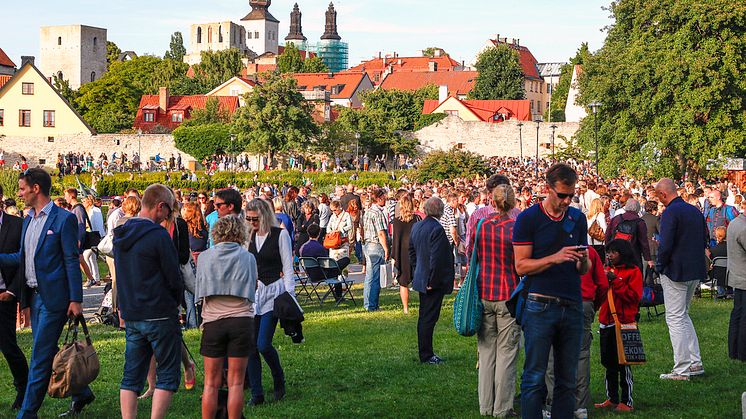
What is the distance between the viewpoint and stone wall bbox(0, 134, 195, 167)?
79750 millimetres

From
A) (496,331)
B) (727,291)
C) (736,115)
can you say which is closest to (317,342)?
(496,331)

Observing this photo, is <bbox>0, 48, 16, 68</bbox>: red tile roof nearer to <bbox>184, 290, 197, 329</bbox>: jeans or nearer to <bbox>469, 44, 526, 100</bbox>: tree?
<bbox>469, 44, 526, 100</bbox>: tree

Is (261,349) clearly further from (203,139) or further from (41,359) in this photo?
(203,139)

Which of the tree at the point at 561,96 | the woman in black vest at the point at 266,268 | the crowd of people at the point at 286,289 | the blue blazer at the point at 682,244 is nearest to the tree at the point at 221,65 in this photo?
the tree at the point at 561,96

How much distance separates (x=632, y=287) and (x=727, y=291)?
316 inches

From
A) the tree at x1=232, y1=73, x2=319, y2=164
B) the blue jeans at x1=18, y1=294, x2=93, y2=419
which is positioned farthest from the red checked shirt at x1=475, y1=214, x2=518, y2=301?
the tree at x1=232, y1=73, x2=319, y2=164

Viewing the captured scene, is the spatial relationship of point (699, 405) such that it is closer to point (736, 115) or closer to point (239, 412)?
point (239, 412)

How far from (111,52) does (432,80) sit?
46.7 metres

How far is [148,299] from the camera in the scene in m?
6.65

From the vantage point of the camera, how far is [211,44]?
17462 cm

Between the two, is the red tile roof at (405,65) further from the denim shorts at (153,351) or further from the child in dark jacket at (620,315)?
the denim shorts at (153,351)

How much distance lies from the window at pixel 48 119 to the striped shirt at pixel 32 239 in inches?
3075

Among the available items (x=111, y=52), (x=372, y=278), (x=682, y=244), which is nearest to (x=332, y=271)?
(x=372, y=278)

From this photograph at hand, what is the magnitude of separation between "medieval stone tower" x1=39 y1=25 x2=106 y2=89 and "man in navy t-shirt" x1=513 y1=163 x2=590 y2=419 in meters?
126
